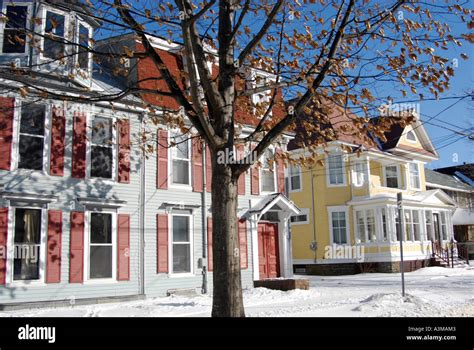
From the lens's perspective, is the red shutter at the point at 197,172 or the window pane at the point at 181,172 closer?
the window pane at the point at 181,172

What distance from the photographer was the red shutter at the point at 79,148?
14.6 m

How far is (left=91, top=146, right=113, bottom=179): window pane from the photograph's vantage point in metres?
15.2

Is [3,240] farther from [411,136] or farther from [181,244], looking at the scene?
[411,136]

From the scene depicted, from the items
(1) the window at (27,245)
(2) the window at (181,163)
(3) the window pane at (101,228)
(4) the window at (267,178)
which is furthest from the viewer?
(4) the window at (267,178)

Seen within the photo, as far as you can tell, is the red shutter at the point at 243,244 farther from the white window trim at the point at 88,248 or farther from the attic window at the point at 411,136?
the attic window at the point at 411,136

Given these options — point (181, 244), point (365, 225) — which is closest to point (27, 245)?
point (181, 244)

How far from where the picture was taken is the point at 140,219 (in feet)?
52.1

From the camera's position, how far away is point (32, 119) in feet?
46.0

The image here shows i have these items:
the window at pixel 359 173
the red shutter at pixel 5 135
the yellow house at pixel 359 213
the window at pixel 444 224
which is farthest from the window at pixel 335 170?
the red shutter at pixel 5 135

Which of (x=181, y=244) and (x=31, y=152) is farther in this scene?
(x=181, y=244)

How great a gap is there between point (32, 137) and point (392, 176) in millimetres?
22419

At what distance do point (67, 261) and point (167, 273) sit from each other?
346cm
